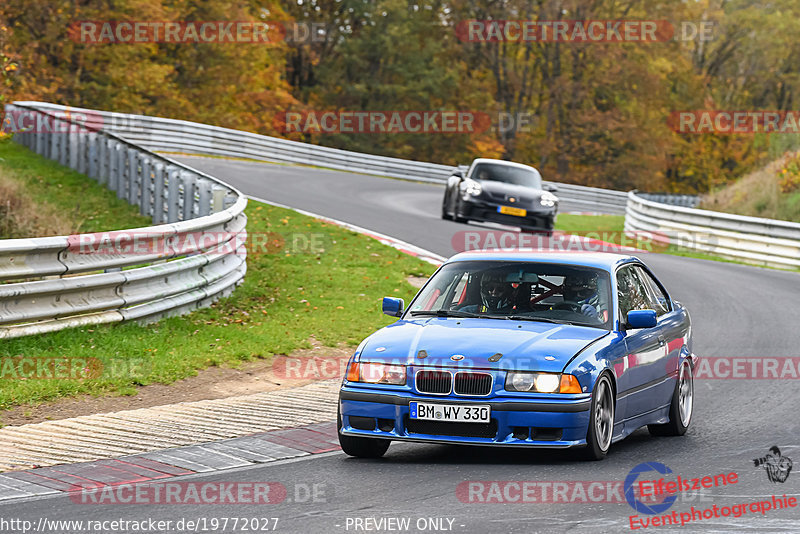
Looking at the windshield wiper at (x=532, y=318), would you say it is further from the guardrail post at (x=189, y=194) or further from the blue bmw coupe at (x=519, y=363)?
the guardrail post at (x=189, y=194)

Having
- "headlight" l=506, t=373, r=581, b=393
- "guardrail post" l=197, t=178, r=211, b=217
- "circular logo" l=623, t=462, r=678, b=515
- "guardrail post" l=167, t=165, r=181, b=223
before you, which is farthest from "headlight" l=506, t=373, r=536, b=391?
"guardrail post" l=167, t=165, r=181, b=223

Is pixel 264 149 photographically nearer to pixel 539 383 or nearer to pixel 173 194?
pixel 173 194

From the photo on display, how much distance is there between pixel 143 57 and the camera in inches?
1925

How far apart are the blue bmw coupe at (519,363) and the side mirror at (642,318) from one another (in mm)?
10

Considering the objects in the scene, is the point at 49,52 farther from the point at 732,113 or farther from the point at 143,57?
the point at 732,113

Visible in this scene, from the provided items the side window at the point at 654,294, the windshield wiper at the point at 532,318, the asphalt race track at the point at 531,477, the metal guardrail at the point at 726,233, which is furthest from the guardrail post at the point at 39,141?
the windshield wiper at the point at 532,318

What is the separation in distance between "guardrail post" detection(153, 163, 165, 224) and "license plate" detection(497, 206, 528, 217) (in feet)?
27.6

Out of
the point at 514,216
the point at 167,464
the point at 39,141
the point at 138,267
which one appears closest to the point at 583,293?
the point at 167,464

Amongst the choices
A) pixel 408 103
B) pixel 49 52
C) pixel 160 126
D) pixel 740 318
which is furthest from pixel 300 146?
pixel 740 318

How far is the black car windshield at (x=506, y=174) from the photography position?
2620 centimetres

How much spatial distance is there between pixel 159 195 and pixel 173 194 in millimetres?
685

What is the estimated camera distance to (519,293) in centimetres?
871

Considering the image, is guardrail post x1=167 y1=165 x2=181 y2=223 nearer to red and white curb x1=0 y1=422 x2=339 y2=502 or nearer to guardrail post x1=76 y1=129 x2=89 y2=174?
guardrail post x1=76 y1=129 x2=89 y2=174

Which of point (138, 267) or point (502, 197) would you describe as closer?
point (138, 267)
